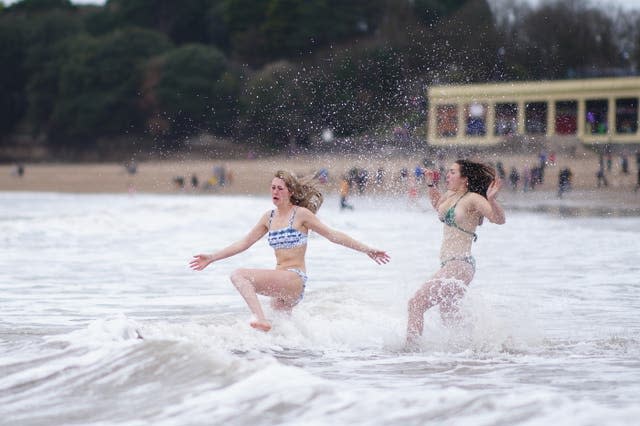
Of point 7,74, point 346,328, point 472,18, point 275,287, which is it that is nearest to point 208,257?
point 275,287

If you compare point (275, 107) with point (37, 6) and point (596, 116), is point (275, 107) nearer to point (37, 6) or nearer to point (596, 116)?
point (596, 116)

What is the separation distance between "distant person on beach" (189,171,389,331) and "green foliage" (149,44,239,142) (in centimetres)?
6397

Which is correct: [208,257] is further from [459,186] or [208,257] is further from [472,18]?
[472,18]

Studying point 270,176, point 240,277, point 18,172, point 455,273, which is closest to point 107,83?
point 18,172

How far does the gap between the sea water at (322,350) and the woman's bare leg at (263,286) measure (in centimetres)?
25

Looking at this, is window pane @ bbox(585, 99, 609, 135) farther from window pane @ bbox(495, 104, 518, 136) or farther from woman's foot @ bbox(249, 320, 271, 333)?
woman's foot @ bbox(249, 320, 271, 333)

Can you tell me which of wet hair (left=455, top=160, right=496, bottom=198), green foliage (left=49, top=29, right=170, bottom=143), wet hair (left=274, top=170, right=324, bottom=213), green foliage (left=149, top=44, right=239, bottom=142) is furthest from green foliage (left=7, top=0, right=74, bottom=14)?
wet hair (left=455, top=160, right=496, bottom=198)

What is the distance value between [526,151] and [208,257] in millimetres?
46040

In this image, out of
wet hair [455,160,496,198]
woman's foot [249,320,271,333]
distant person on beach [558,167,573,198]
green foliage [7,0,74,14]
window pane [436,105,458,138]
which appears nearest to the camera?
woman's foot [249,320,271,333]

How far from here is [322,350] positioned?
26.4 feet

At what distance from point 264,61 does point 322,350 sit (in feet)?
228

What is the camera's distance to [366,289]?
38.7 feet

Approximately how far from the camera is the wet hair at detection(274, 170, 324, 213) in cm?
802

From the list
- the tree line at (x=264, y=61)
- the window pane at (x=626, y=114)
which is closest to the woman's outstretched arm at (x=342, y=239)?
the tree line at (x=264, y=61)
